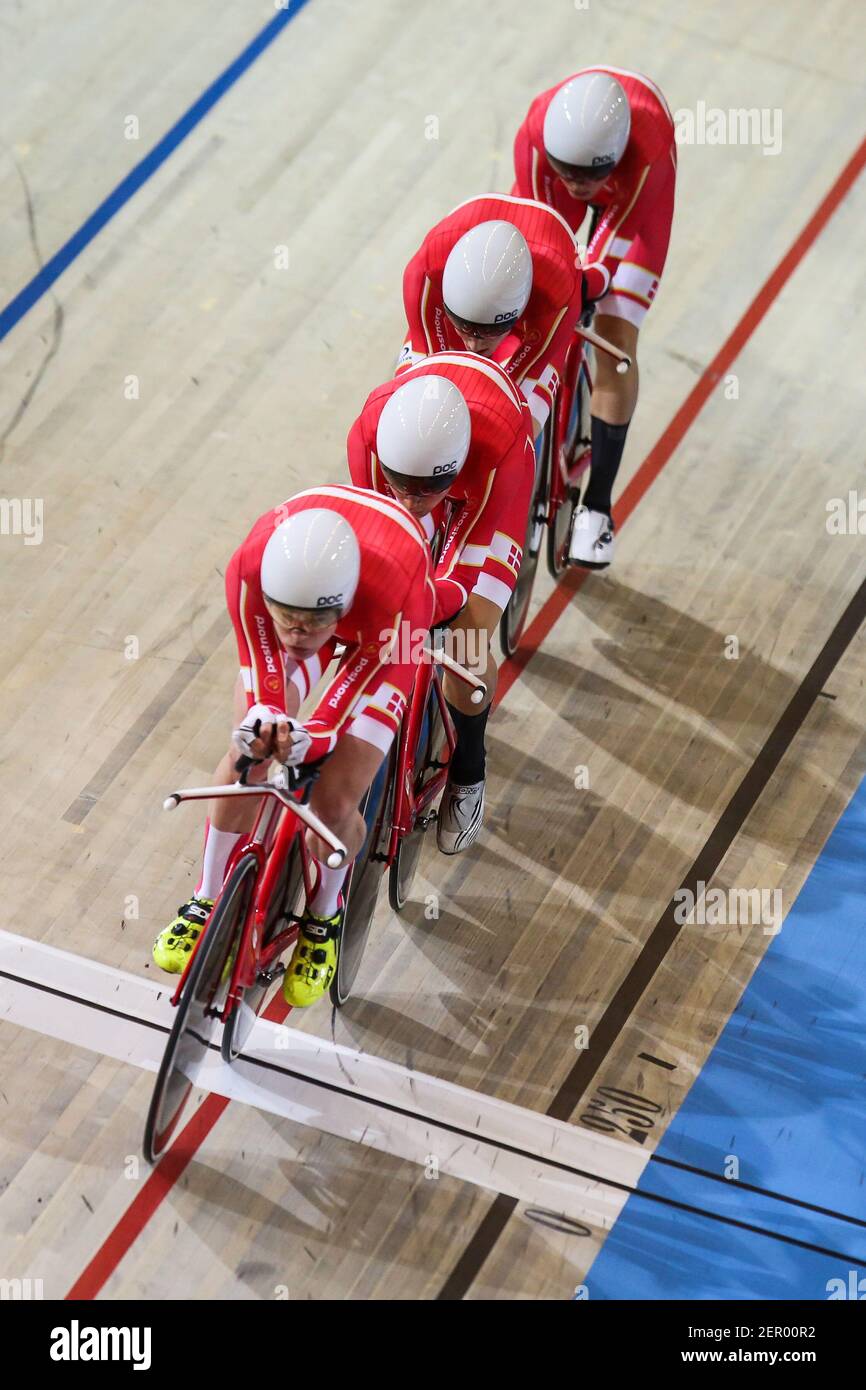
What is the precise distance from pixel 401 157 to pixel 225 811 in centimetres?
368

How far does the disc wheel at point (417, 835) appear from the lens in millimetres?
4168

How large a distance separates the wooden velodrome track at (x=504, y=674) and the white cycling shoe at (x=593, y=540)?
0.54 ft

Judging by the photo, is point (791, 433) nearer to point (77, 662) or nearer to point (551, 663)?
point (551, 663)

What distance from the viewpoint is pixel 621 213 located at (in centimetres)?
461

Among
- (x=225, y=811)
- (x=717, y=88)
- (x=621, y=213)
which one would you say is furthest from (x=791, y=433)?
(x=225, y=811)

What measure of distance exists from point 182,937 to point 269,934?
0.21m

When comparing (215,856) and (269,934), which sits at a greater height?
(215,856)

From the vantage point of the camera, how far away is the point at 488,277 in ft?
12.9

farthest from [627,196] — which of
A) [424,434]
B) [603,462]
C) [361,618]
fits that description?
[361,618]

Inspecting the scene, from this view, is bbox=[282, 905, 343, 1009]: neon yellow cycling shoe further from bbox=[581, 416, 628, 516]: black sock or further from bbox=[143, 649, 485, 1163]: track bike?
bbox=[581, 416, 628, 516]: black sock

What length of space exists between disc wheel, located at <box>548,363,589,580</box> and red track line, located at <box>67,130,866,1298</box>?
118 millimetres

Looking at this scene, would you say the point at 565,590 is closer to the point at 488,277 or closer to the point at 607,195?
the point at 607,195

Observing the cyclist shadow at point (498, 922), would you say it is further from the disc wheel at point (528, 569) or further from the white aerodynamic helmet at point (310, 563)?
the white aerodynamic helmet at point (310, 563)

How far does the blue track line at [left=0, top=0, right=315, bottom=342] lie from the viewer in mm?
5797
